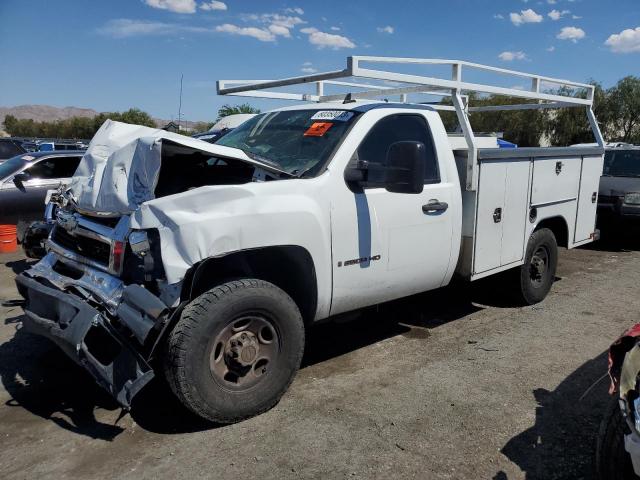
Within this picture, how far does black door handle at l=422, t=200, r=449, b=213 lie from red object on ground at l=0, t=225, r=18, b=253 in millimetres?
7108

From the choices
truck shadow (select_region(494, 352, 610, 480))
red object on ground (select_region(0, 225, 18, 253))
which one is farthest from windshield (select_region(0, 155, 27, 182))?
truck shadow (select_region(494, 352, 610, 480))

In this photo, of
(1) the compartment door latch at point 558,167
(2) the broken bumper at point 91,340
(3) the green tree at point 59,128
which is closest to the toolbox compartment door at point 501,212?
(1) the compartment door latch at point 558,167

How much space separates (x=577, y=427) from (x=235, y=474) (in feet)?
6.88

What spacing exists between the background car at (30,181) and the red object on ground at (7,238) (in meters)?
0.26

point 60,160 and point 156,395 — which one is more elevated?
point 60,160

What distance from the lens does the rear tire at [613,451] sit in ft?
7.71

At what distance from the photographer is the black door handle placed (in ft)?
13.9

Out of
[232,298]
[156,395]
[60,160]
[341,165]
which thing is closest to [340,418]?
[232,298]

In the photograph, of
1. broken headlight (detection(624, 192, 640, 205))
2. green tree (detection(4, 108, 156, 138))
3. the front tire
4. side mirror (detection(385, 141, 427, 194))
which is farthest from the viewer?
green tree (detection(4, 108, 156, 138))

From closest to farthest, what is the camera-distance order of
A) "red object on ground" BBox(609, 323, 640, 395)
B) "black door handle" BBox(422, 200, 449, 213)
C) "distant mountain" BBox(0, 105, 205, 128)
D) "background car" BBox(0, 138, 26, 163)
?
"red object on ground" BBox(609, 323, 640, 395)
"black door handle" BBox(422, 200, 449, 213)
"background car" BBox(0, 138, 26, 163)
"distant mountain" BBox(0, 105, 205, 128)

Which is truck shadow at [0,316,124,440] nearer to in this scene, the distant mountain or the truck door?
the truck door

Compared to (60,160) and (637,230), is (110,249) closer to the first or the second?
(60,160)

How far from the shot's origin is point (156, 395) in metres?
3.79

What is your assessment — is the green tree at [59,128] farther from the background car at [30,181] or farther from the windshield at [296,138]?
the windshield at [296,138]
